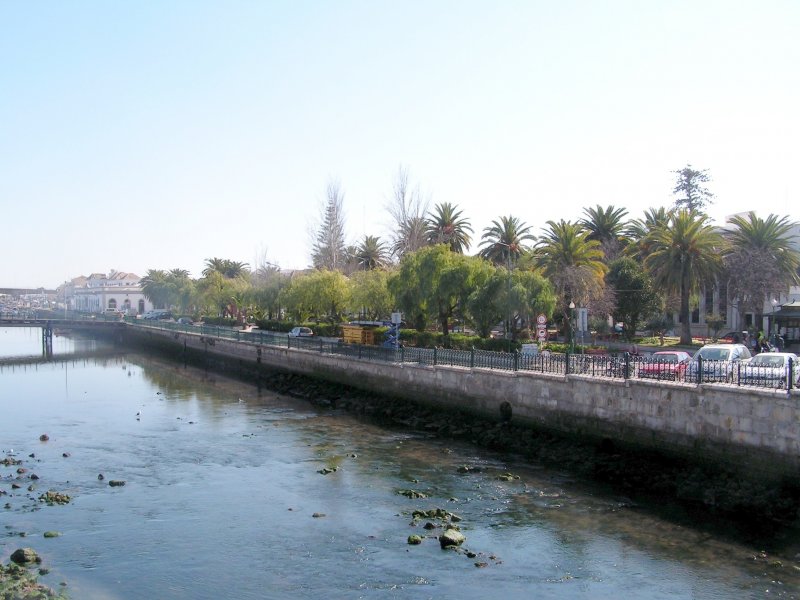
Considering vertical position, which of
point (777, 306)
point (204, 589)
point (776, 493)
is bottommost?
point (204, 589)

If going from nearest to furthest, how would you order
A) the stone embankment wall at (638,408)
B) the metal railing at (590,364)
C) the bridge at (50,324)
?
the stone embankment wall at (638,408)
the metal railing at (590,364)
the bridge at (50,324)

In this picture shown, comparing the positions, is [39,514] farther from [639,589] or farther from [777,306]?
[777,306]

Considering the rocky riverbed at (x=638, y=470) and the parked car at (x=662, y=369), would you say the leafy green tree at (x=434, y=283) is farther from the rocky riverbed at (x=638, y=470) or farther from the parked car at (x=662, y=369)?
the parked car at (x=662, y=369)

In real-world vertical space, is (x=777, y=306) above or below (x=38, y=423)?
above

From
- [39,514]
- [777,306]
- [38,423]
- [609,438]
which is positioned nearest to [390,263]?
[777,306]

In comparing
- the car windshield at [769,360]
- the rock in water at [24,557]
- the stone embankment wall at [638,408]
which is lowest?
the rock in water at [24,557]

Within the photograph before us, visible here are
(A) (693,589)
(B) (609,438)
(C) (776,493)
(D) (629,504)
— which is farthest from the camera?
(B) (609,438)

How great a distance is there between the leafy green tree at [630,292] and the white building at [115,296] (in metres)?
113

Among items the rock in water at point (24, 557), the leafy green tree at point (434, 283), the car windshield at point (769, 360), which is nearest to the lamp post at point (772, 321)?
the leafy green tree at point (434, 283)

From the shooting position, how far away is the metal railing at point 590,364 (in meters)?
21.9

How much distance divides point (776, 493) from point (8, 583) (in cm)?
1883

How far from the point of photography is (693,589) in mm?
15453

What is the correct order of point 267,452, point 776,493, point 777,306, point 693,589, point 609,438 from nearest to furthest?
point 693,589 < point 776,493 < point 609,438 < point 267,452 < point 777,306

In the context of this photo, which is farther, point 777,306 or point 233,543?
point 777,306
